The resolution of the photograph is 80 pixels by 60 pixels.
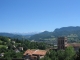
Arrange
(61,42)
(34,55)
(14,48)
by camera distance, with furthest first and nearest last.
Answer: (14,48) < (61,42) < (34,55)

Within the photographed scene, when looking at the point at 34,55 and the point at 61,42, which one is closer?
the point at 34,55

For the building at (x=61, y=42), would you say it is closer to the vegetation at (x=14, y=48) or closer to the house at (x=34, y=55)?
the house at (x=34, y=55)

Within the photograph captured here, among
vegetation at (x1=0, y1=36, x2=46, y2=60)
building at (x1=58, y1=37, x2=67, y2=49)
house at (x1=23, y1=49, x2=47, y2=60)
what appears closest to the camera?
house at (x1=23, y1=49, x2=47, y2=60)

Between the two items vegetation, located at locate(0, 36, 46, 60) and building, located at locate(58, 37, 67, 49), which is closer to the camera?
vegetation, located at locate(0, 36, 46, 60)

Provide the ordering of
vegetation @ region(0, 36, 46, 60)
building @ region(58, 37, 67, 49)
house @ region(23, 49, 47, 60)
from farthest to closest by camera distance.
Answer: building @ region(58, 37, 67, 49) → vegetation @ region(0, 36, 46, 60) → house @ region(23, 49, 47, 60)

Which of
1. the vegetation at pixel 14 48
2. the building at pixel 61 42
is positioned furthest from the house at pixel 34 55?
the building at pixel 61 42

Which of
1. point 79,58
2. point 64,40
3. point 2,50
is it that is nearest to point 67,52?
point 79,58

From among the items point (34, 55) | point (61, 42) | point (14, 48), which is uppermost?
point (61, 42)

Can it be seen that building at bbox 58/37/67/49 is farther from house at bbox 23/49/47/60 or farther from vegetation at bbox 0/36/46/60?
vegetation at bbox 0/36/46/60

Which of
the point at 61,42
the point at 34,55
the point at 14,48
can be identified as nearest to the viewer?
the point at 34,55

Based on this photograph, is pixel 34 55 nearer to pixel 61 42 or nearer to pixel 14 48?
pixel 61 42

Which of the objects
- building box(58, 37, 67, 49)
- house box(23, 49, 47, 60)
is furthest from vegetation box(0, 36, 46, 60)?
building box(58, 37, 67, 49)

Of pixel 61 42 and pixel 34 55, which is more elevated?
pixel 61 42

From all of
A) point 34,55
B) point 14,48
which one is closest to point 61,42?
point 34,55
